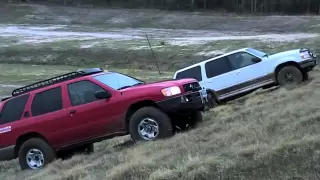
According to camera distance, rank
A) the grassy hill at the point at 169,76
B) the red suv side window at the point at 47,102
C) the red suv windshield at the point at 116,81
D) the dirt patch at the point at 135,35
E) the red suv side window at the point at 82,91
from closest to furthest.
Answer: the grassy hill at the point at 169,76 < the red suv side window at the point at 82,91 < the red suv windshield at the point at 116,81 < the red suv side window at the point at 47,102 < the dirt patch at the point at 135,35

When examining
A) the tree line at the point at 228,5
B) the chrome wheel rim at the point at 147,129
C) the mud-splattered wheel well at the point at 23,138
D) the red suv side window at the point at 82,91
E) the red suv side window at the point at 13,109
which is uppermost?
the tree line at the point at 228,5

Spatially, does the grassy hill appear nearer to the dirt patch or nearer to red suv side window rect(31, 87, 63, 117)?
the dirt patch

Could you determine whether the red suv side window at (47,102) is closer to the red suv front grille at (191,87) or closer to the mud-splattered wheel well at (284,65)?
the red suv front grille at (191,87)

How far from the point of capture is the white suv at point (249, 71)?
15.3m

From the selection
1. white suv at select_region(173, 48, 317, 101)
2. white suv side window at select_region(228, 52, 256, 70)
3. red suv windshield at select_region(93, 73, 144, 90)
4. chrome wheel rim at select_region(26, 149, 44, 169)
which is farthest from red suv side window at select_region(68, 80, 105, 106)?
white suv side window at select_region(228, 52, 256, 70)

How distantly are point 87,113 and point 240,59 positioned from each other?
7.09 m

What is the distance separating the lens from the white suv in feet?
50.3

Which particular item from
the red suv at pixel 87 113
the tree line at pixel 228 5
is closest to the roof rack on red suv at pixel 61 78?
the red suv at pixel 87 113

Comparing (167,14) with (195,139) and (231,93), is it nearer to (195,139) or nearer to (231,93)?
(231,93)

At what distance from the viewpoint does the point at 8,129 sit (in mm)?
11094

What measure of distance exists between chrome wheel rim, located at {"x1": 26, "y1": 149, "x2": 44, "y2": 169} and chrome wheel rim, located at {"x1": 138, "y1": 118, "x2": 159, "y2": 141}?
227 centimetres

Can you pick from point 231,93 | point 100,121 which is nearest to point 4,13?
point 231,93

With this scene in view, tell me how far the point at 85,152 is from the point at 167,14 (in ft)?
168

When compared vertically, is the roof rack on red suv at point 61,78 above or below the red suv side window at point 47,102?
above
